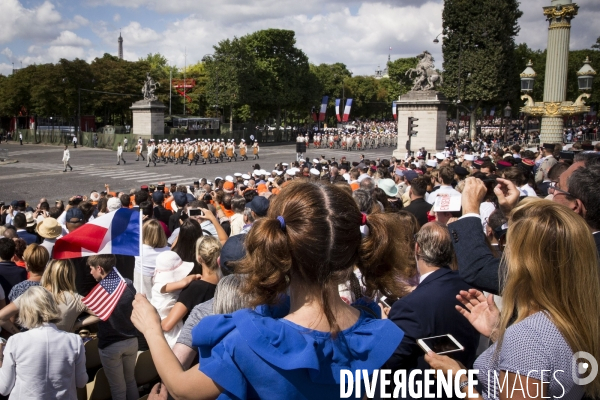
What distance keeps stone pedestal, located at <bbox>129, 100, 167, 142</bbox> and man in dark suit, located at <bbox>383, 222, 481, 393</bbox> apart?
138ft

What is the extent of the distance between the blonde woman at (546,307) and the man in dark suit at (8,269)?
5.04 m

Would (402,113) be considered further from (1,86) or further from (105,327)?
(1,86)

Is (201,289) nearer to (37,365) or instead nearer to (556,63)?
(37,365)

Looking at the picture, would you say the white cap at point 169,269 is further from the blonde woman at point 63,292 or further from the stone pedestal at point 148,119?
the stone pedestal at point 148,119

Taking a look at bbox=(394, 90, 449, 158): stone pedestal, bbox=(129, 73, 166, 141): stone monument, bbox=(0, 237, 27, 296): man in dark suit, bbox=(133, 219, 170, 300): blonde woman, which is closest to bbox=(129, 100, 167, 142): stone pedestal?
bbox=(129, 73, 166, 141): stone monument

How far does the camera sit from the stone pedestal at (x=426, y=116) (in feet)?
88.1

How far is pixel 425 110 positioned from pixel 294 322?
2615 centimetres

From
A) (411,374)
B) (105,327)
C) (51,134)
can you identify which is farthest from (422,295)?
(51,134)

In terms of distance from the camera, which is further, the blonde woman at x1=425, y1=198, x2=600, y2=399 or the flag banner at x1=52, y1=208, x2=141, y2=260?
the flag banner at x1=52, y1=208, x2=141, y2=260

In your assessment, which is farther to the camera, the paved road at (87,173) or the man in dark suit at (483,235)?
the paved road at (87,173)

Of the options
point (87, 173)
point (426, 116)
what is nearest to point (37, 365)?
point (426, 116)

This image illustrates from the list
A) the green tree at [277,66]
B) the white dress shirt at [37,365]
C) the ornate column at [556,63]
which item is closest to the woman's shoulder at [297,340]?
the white dress shirt at [37,365]

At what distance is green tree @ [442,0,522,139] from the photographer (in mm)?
47969

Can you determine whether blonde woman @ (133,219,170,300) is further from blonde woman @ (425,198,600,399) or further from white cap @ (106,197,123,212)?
blonde woman @ (425,198,600,399)
